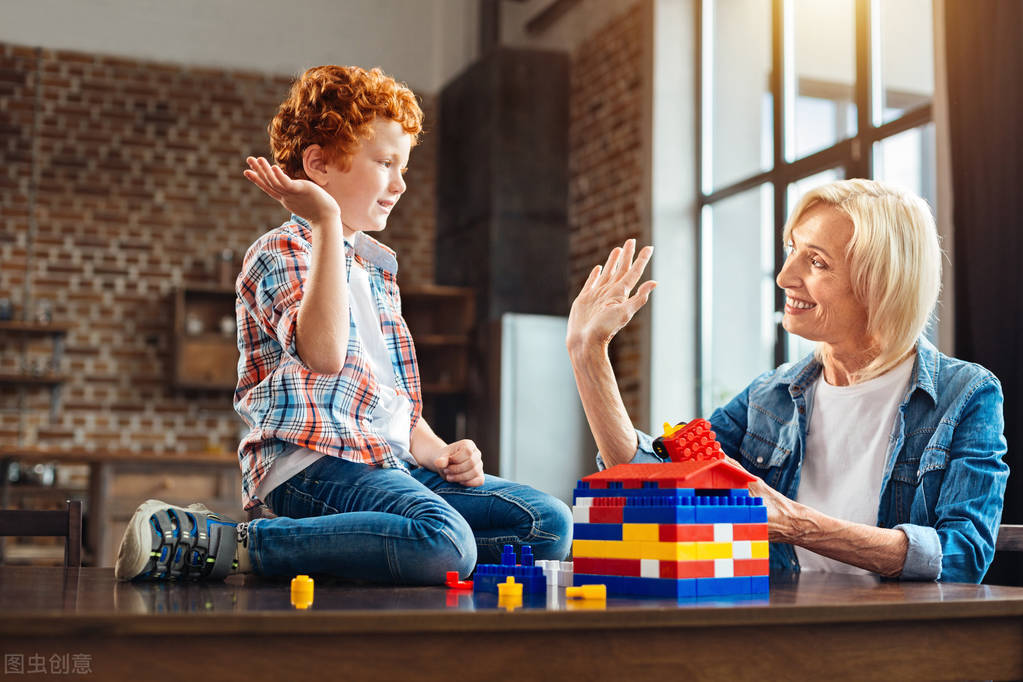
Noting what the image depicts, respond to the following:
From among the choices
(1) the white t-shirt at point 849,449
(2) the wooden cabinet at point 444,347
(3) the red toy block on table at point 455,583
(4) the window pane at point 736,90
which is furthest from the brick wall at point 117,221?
(3) the red toy block on table at point 455,583

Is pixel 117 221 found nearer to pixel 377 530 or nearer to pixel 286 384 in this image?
pixel 286 384

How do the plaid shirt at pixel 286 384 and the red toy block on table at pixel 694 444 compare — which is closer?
the red toy block on table at pixel 694 444

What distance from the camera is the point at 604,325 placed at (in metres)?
1.75

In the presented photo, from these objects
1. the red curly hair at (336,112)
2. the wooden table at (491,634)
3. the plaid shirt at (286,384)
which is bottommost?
the wooden table at (491,634)

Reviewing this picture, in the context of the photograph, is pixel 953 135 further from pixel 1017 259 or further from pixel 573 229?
pixel 573 229

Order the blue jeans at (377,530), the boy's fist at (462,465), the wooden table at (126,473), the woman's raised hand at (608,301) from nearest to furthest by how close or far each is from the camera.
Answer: the blue jeans at (377,530) → the woman's raised hand at (608,301) → the boy's fist at (462,465) → the wooden table at (126,473)

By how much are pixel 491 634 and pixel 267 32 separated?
757 centimetres

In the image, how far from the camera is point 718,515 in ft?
4.01

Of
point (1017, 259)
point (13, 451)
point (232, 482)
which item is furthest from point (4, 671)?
point (13, 451)

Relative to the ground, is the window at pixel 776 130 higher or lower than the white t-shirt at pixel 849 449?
higher

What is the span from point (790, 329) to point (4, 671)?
157 centimetres

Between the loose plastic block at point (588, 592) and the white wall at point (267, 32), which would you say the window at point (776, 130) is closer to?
the white wall at point (267, 32)

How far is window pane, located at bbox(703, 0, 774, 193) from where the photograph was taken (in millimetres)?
5828

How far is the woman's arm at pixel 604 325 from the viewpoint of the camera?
175 cm
